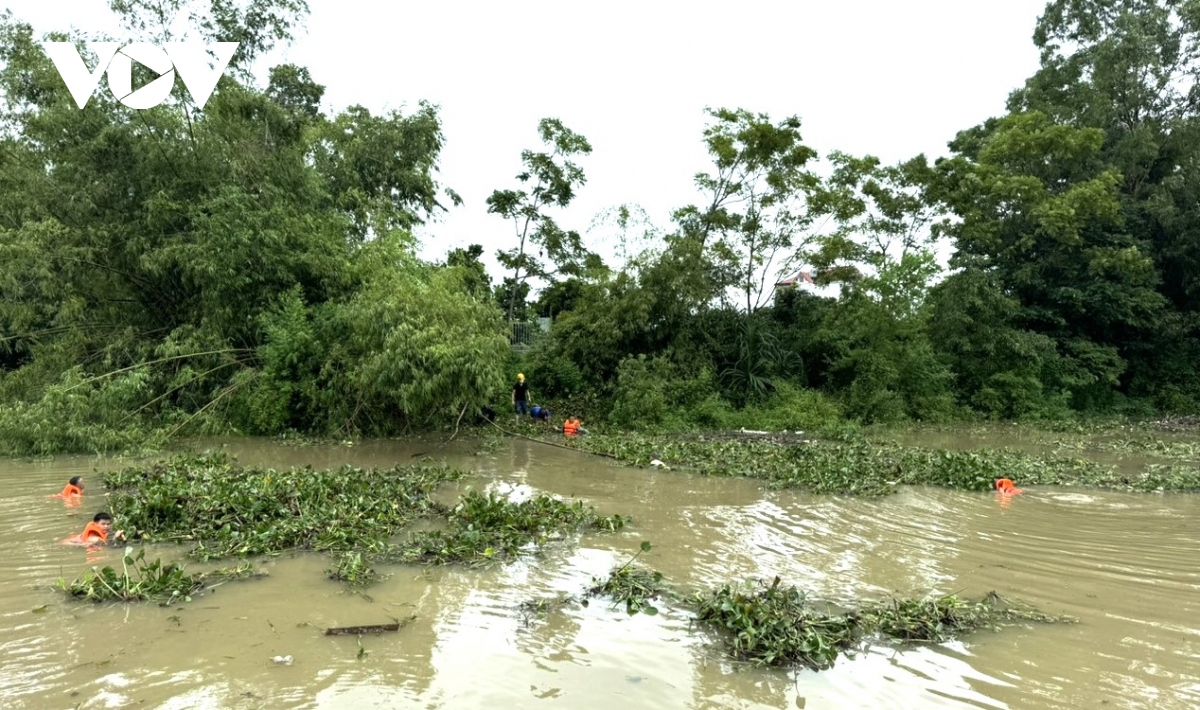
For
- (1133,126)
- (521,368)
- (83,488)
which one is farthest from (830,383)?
(83,488)

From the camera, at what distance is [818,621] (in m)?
4.70

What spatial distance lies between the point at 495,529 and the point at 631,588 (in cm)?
205

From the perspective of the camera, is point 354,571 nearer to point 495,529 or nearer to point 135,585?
point 135,585

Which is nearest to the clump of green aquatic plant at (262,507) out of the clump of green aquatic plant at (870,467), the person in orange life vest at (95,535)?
the person in orange life vest at (95,535)

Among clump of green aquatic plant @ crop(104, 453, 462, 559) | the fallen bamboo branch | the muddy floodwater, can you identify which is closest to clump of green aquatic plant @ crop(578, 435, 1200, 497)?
the muddy floodwater

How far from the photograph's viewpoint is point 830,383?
68.2ft

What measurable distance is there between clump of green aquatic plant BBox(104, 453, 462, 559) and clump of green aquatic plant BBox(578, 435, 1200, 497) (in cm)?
472

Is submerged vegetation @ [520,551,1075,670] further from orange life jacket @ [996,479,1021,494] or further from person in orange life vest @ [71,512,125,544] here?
orange life jacket @ [996,479,1021,494]

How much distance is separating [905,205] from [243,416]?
19.3 m

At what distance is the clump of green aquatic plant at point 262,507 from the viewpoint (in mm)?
6578

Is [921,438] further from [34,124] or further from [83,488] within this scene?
[34,124]

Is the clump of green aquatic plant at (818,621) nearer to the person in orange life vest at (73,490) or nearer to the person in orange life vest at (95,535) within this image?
the person in orange life vest at (95,535)

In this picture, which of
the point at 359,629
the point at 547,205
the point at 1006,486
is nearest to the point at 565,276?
the point at 547,205

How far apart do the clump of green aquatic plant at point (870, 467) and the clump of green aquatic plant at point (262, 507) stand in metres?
4.72
